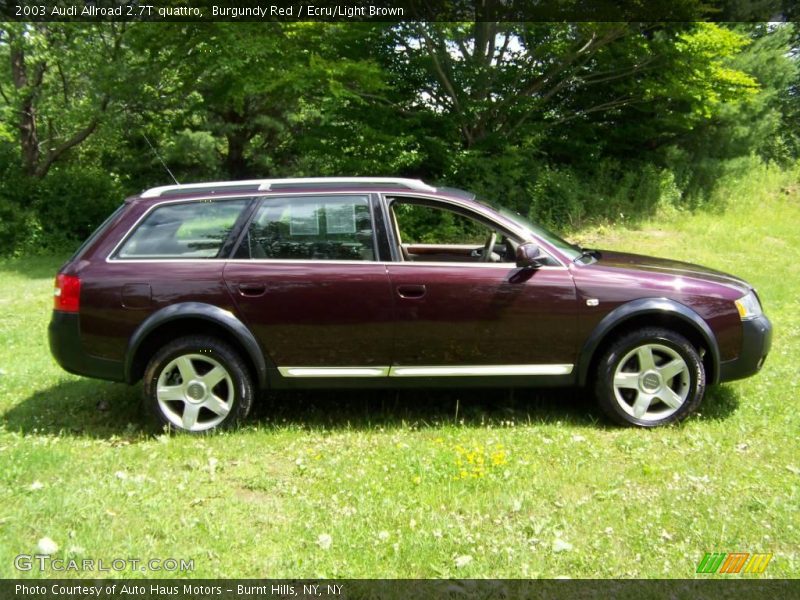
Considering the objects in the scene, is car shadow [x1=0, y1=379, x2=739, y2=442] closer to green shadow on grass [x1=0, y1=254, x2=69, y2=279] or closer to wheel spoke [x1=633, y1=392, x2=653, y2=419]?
wheel spoke [x1=633, y1=392, x2=653, y2=419]

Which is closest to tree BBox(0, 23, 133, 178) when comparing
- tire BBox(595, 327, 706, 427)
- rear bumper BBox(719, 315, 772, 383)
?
tire BBox(595, 327, 706, 427)

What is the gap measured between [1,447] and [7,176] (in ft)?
55.7

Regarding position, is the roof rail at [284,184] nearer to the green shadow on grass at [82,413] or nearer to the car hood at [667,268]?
the car hood at [667,268]

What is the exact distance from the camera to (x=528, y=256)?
13.4 feet

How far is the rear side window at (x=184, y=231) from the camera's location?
4281mm

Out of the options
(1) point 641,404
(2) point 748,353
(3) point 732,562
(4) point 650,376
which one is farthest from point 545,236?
(3) point 732,562

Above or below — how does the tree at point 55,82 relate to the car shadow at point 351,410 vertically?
above

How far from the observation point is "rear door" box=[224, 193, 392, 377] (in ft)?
13.6

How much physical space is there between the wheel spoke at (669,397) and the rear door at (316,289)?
6.23 ft

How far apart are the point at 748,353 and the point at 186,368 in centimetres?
385

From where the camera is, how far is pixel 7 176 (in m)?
17.9

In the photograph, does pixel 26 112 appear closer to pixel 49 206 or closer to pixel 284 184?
pixel 49 206

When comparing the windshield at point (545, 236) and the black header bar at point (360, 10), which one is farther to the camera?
the black header bar at point (360, 10)

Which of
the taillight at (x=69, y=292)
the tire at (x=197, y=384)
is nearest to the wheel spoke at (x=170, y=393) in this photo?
the tire at (x=197, y=384)
